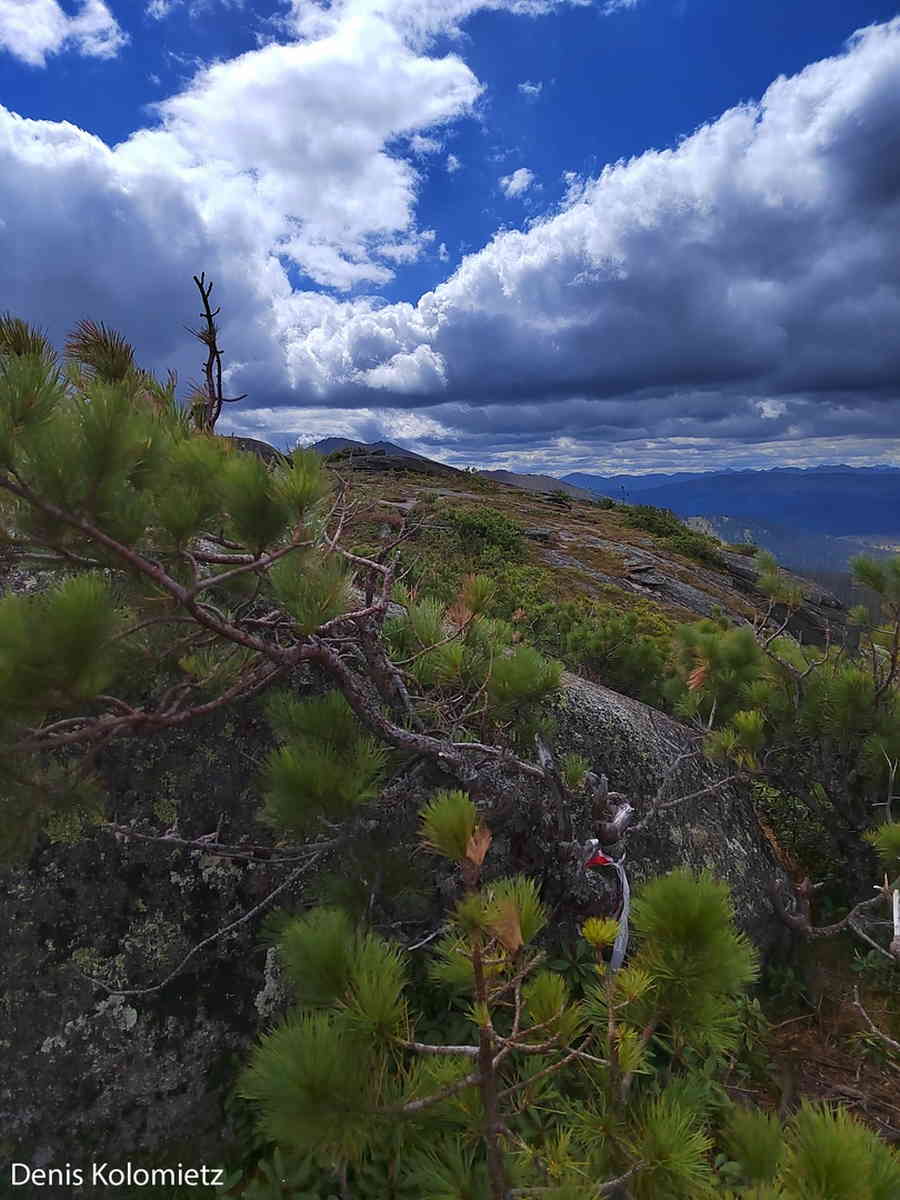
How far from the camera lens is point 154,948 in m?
3.25

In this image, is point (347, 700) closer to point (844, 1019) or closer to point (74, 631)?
point (74, 631)

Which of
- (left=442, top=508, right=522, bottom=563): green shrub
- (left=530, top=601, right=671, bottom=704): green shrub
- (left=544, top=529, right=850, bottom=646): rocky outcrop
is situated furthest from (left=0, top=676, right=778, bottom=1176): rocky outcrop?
(left=544, top=529, right=850, bottom=646): rocky outcrop

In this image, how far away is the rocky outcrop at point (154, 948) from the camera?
295cm

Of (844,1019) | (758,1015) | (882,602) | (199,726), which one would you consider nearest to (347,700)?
(199,726)

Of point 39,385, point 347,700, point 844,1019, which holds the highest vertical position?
point 39,385

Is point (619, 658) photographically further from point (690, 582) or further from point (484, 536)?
point (690, 582)

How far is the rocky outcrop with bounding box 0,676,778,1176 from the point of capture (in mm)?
2947

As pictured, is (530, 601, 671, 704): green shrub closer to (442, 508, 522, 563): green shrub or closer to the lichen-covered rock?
the lichen-covered rock

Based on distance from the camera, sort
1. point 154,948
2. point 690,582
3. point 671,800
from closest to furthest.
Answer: point 154,948
point 671,800
point 690,582

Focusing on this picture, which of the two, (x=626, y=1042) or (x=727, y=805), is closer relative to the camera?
(x=626, y=1042)

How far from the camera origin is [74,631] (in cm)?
205

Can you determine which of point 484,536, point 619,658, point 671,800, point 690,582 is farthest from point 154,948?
point 690,582

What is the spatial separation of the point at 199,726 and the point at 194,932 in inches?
46.6

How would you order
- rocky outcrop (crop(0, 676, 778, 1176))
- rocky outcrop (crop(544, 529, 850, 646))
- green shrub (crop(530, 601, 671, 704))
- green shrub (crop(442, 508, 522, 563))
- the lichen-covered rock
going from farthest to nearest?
rocky outcrop (crop(544, 529, 850, 646)) → green shrub (crop(442, 508, 522, 563)) → green shrub (crop(530, 601, 671, 704)) → the lichen-covered rock → rocky outcrop (crop(0, 676, 778, 1176))
